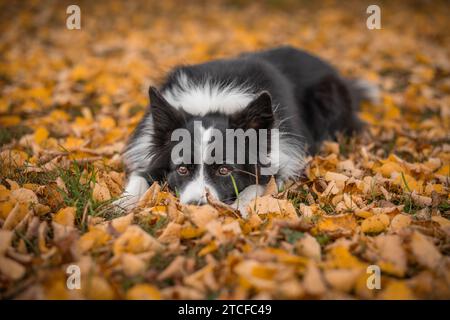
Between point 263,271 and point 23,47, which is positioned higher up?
point 23,47

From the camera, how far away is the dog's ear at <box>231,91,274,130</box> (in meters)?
3.25

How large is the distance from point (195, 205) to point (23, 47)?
8.06m

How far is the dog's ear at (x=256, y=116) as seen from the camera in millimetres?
3250

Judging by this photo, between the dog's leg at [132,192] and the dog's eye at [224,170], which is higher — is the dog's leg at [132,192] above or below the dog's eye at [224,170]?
below

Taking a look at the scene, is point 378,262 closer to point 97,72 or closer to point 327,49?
point 97,72

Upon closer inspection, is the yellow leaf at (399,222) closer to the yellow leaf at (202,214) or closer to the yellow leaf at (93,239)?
the yellow leaf at (202,214)

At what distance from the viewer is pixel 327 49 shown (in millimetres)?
9250

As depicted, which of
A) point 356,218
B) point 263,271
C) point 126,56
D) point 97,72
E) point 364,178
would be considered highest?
point 126,56

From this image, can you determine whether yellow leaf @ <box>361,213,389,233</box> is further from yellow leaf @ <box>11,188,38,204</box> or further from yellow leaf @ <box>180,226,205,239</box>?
yellow leaf @ <box>11,188,38,204</box>

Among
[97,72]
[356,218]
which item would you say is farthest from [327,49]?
[356,218]

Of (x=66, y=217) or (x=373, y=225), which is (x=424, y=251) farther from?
(x=66, y=217)

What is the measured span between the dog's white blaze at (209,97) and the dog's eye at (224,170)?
1.81 ft
